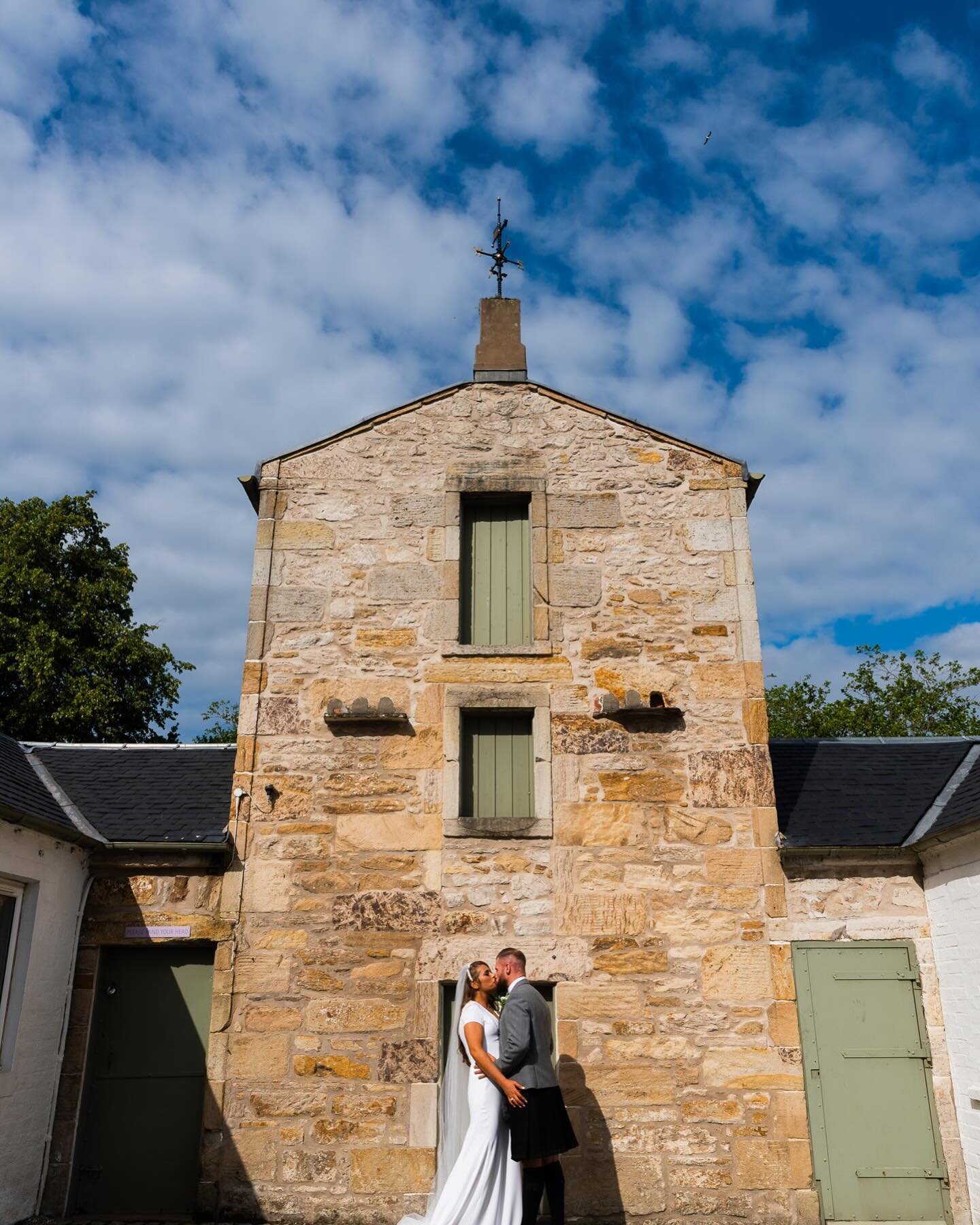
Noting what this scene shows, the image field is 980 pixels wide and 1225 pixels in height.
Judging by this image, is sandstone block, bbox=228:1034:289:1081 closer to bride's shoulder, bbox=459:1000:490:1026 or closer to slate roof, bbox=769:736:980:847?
bride's shoulder, bbox=459:1000:490:1026

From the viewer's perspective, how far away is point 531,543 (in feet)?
28.4

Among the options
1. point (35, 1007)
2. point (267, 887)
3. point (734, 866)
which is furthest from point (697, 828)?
point (35, 1007)

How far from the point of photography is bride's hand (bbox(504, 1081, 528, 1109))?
576cm

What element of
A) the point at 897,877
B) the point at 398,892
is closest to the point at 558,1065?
the point at 398,892

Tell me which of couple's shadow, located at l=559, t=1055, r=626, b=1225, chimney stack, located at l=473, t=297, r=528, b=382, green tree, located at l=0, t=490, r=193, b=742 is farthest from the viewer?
green tree, located at l=0, t=490, r=193, b=742

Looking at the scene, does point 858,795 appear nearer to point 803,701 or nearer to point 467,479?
point 467,479

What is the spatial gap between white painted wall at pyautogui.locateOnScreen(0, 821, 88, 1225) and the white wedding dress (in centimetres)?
303

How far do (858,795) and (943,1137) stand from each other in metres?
2.58

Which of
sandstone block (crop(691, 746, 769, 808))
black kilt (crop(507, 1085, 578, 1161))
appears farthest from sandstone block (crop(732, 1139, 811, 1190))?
sandstone block (crop(691, 746, 769, 808))

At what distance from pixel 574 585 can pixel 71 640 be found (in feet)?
39.4

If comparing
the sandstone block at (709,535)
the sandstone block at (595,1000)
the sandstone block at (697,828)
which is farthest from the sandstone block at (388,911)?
the sandstone block at (709,535)

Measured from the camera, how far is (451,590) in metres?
8.38

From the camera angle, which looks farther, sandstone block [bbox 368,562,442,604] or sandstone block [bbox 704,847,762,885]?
sandstone block [bbox 368,562,442,604]

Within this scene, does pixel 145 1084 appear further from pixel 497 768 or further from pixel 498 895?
pixel 497 768
